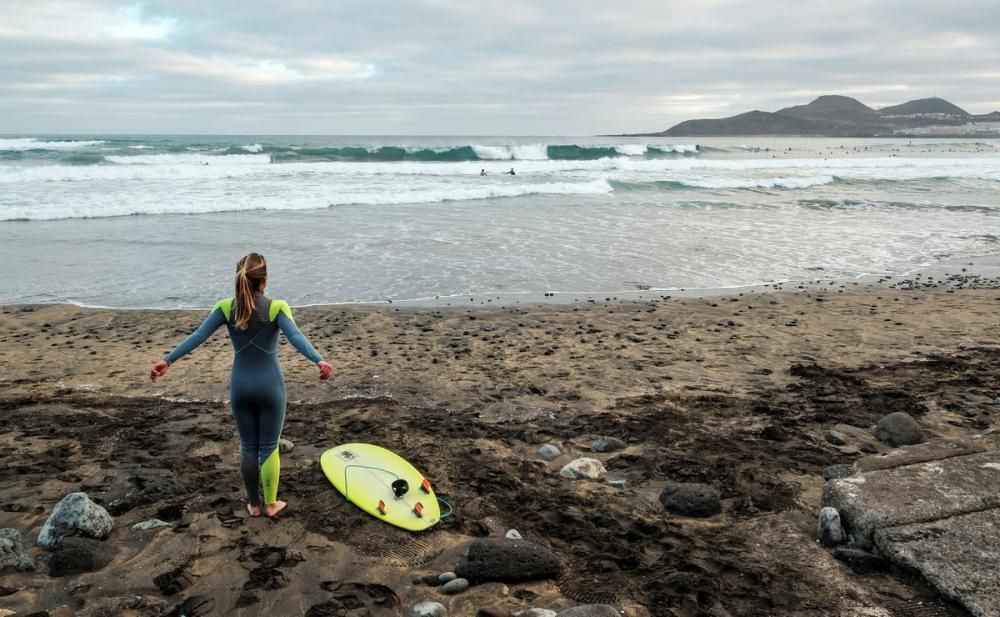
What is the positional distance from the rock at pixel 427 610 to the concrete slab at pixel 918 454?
292cm

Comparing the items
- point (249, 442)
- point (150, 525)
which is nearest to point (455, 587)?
point (249, 442)

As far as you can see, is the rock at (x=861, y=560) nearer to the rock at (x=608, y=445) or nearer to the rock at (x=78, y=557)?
the rock at (x=608, y=445)

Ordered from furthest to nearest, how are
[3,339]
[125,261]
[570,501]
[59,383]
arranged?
[125,261], [3,339], [59,383], [570,501]

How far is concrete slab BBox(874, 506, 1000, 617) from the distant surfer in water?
132 inches

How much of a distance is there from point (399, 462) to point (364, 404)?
1.64m

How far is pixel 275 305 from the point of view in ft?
14.0

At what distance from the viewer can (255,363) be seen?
14.1ft

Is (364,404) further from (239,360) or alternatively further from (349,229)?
(349,229)

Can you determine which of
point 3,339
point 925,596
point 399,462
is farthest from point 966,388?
point 3,339

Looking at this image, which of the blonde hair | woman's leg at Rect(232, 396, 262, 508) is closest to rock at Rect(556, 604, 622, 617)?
woman's leg at Rect(232, 396, 262, 508)

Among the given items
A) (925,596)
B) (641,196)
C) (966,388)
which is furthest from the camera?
(641,196)

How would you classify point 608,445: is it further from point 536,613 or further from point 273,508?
point 273,508

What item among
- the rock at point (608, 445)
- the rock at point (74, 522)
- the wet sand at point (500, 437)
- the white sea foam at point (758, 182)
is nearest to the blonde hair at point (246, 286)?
the wet sand at point (500, 437)

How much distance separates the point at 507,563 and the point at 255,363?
1.97 metres
